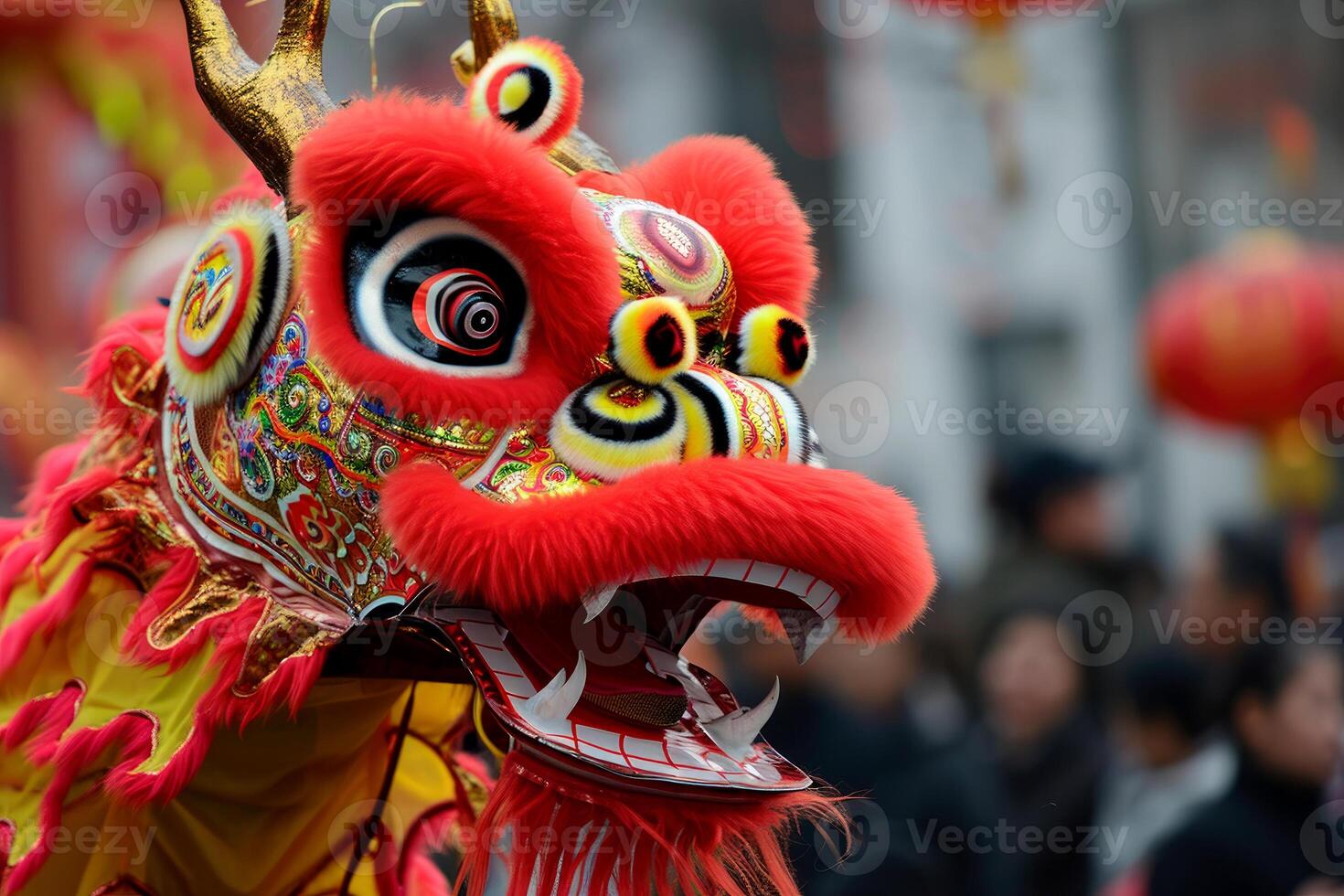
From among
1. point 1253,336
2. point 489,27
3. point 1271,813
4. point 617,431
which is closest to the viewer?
point 617,431

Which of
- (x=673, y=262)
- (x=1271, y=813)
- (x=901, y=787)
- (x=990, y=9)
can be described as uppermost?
(x=990, y=9)

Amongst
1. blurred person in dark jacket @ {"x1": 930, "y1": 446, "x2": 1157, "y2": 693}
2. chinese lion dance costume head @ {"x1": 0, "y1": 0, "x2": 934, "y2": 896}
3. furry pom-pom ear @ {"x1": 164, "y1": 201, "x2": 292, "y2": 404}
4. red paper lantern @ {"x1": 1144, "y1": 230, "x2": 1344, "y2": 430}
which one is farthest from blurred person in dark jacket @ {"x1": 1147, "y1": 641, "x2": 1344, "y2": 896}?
red paper lantern @ {"x1": 1144, "y1": 230, "x2": 1344, "y2": 430}

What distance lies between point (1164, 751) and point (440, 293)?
2.62 metres

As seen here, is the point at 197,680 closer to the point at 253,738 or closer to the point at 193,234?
the point at 253,738

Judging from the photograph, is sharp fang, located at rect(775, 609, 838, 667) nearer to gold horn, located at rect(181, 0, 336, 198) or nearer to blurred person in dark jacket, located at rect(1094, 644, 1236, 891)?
gold horn, located at rect(181, 0, 336, 198)

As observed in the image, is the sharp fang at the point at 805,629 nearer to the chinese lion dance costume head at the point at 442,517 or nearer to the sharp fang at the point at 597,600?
the chinese lion dance costume head at the point at 442,517

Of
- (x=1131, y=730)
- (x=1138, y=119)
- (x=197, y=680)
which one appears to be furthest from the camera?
(x=1138, y=119)

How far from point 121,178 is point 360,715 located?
361 centimetres

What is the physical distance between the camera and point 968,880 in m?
3.42

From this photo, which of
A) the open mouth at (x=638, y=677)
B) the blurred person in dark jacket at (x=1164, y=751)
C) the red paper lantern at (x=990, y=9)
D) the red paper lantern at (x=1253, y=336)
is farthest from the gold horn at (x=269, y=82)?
the red paper lantern at (x=1253, y=336)

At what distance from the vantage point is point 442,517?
1.57m

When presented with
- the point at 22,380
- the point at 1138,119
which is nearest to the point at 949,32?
the point at 1138,119

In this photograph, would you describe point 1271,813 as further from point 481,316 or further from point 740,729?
point 481,316

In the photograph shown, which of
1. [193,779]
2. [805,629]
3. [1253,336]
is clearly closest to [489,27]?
[805,629]
